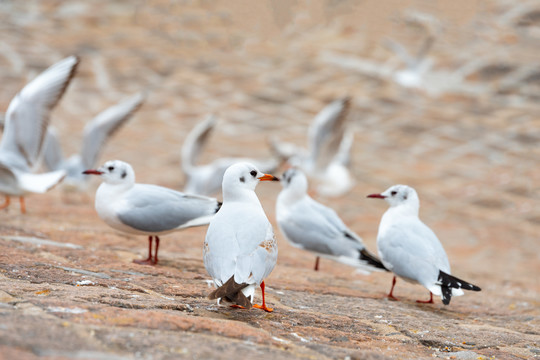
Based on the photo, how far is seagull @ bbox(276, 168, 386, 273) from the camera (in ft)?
14.3

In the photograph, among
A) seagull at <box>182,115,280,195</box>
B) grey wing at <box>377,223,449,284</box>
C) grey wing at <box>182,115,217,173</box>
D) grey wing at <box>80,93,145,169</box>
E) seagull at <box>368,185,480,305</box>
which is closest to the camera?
seagull at <box>368,185,480,305</box>

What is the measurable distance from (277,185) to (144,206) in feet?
23.1

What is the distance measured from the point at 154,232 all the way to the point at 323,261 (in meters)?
2.01

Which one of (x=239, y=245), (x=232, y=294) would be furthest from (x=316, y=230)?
(x=232, y=294)

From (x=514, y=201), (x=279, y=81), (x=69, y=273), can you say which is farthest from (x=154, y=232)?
(x=279, y=81)

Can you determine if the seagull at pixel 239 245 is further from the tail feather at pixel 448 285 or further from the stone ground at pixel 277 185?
the tail feather at pixel 448 285

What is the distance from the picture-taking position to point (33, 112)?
5133 mm

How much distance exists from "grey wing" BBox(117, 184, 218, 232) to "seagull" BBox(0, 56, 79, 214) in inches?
56.2

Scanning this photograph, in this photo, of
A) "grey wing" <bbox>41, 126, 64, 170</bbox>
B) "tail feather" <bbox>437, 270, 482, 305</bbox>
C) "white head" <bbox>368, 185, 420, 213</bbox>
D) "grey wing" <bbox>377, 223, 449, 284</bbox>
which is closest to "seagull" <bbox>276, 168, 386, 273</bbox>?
"grey wing" <bbox>377, 223, 449, 284</bbox>

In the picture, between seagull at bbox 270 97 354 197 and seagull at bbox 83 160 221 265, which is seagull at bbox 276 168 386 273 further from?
seagull at bbox 270 97 354 197

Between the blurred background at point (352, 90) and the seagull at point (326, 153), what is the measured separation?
59 centimetres

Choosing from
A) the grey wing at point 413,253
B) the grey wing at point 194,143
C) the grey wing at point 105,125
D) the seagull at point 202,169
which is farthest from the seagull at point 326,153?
the grey wing at point 413,253

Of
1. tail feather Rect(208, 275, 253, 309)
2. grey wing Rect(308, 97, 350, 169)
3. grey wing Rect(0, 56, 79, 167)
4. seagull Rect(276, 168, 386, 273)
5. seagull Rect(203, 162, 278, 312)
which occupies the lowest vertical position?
tail feather Rect(208, 275, 253, 309)

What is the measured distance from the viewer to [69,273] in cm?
319
